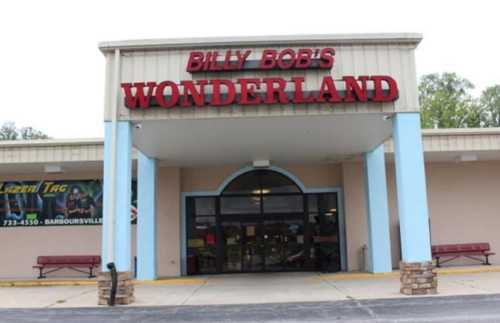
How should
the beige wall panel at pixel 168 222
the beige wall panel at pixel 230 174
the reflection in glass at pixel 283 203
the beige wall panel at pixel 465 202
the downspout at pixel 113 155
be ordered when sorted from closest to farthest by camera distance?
the downspout at pixel 113 155 < the beige wall panel at pixel 168 222 < the beige wall panel at pixel 465 202 < the reflection in glass at pixel 283 203 < the beige wall panel at pixel 230 174

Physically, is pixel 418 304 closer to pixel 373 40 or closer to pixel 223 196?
pixel 373 40

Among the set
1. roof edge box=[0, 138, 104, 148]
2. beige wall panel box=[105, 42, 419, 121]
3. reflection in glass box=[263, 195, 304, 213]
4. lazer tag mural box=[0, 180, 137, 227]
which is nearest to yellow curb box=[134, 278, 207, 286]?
lazer tag mural box=[0, 180, 137, 227]

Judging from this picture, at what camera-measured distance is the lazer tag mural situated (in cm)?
1750

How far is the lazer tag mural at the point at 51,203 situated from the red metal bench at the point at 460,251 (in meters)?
11.2

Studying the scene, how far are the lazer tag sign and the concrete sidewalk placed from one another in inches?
184

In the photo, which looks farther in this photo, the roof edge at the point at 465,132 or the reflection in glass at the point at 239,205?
the reflection in glass at the point at 239,205

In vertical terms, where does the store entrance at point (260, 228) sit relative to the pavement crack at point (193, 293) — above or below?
above

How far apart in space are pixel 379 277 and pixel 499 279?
131 inches

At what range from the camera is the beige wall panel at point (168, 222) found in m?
17.1

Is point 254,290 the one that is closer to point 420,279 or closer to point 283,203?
point 420,279

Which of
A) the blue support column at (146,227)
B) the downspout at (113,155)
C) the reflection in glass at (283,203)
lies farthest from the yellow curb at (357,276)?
the downspout at (113,155)

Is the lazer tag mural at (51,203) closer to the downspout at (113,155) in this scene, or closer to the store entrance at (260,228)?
the store entrance at (260,228)

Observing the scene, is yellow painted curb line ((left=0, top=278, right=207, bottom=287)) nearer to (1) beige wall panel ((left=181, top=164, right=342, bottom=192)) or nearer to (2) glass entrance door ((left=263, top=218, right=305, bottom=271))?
(2) glass entrance door ((left=263, top=218, right=305, bottom=271))

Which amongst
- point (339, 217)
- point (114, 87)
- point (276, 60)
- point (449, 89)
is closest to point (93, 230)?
point (114, 87)
